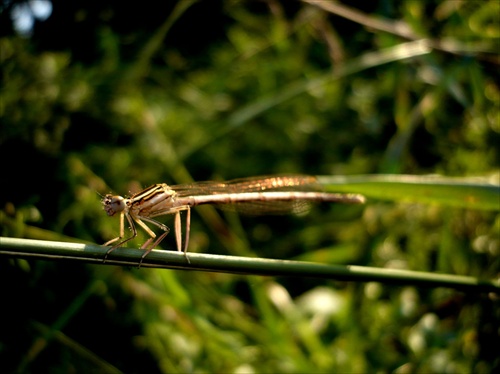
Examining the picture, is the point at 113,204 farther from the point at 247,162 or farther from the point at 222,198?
the point at 247,162

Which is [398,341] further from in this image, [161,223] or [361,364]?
[161,223]

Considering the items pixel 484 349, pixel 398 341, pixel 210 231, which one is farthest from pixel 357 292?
pixel 210 231

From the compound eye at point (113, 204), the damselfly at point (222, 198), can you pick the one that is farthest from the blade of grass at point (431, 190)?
the compound eye at point (113, 204)

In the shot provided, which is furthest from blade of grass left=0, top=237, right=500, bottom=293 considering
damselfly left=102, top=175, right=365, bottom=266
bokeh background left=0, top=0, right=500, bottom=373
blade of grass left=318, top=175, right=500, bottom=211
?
bokeh background left=0, top=0, right=500, bottom=373

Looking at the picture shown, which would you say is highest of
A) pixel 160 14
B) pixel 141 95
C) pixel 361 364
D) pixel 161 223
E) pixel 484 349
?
pixel 160 14

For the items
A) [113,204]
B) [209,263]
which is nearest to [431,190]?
[209,263]

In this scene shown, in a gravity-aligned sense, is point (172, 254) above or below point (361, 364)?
above

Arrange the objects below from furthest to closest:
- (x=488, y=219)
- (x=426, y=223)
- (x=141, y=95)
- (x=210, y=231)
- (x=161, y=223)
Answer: (x=141, y=95)
(x=210, y=231)
(x=426, y=223)
(x=488, y=219)
(x=161, y=223)

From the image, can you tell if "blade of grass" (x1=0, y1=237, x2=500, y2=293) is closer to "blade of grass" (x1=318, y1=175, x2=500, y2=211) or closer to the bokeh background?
"blade of grass" (x1=318, y1=175, x2=500, y2=211)
